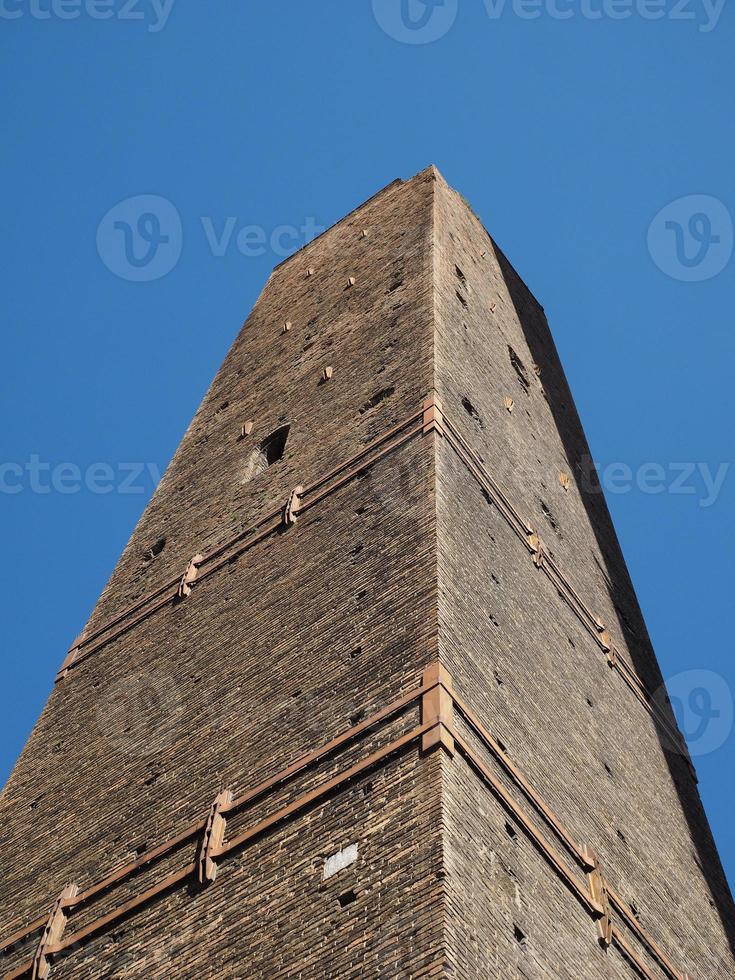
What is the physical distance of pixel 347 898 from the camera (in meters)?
13.2

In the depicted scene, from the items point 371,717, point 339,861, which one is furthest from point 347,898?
point 371,717

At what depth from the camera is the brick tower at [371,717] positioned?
45.0ft

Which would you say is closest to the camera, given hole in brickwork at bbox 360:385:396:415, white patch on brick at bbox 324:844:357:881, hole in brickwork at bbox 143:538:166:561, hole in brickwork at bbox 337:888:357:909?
hole in brickwork at bbox 337:888:357:909

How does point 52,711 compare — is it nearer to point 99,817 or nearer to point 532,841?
point 99,817

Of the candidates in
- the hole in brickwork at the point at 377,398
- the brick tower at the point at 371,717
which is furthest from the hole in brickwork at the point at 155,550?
the hole in brickwork at the point at 377,398

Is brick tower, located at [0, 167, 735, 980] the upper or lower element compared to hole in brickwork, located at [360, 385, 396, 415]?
lower

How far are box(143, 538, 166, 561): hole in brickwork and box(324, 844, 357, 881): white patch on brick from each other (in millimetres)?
9180

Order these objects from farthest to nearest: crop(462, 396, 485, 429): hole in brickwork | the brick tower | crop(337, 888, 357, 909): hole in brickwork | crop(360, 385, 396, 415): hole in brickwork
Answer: crop(462, 396, 485, 429): hole in brickwork → crop(360, 385, 396, 415): hole in brickwork → the brick tower → crop(337, 888, 357, 909): hole in brickwork

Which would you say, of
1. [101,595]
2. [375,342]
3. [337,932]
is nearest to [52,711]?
[101,595]

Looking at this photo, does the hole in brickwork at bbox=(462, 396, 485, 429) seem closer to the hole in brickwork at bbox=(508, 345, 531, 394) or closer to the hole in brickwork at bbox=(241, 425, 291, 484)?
the hole in brickwork at bbox=(241, 425, 291, 484)

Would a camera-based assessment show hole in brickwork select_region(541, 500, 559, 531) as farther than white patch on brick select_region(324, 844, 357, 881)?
Yes

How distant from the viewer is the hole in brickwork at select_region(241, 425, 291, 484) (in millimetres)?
22562

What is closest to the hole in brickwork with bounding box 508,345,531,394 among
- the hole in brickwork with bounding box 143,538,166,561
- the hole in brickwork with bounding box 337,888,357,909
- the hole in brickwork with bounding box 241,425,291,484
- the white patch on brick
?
the hole in brickwork with bounding box 241,425,291,484

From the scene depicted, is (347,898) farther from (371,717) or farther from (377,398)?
(377,398)
